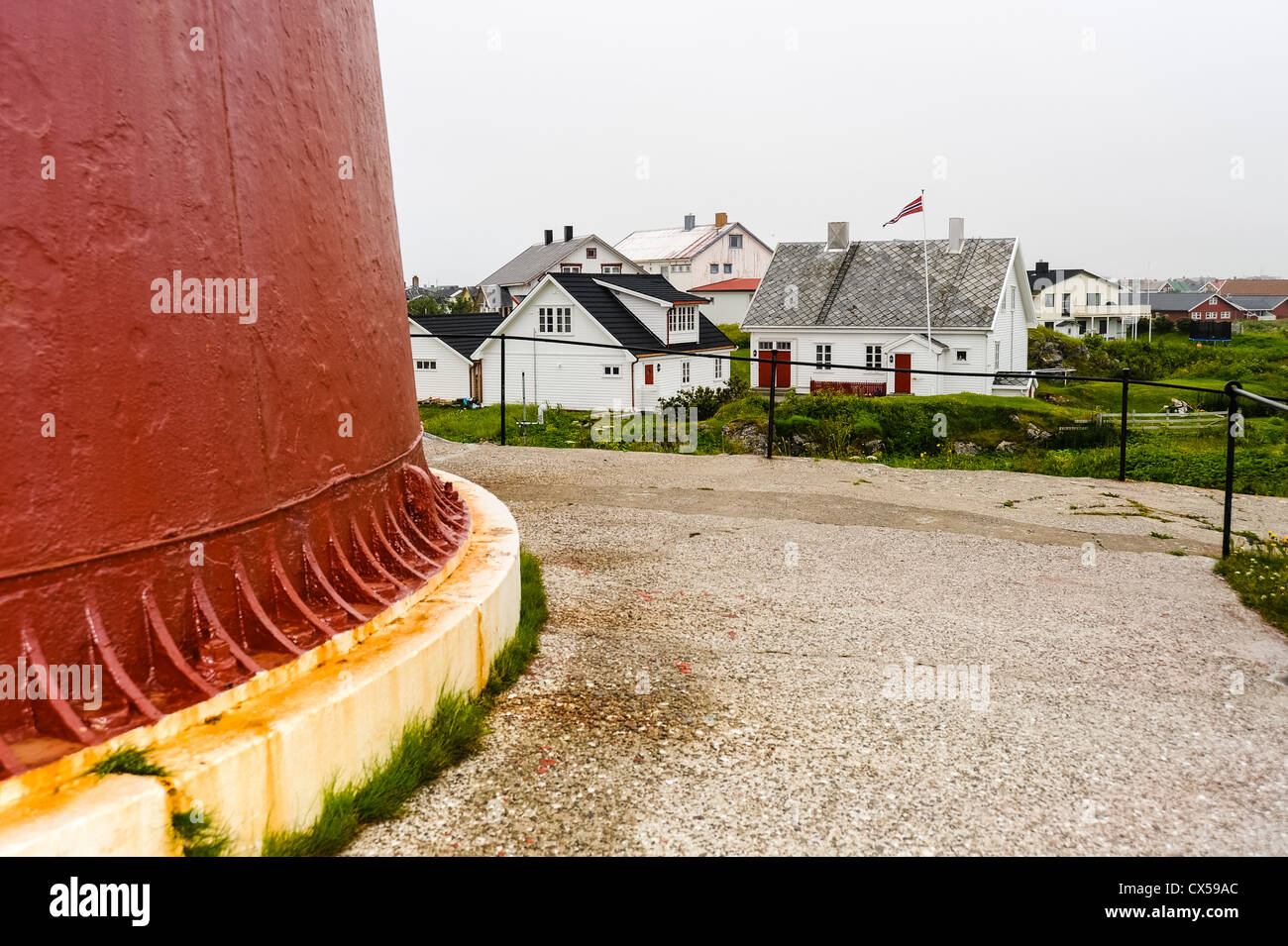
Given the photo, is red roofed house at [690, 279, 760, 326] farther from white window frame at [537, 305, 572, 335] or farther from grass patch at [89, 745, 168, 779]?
grass patch at [89, 745, 168, 779]

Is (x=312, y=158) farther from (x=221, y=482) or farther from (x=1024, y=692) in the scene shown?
(x=1024, y=692)

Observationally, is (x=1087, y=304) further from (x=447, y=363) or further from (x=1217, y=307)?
(x=447, y=363)

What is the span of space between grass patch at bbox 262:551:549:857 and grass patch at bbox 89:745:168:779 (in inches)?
14.0

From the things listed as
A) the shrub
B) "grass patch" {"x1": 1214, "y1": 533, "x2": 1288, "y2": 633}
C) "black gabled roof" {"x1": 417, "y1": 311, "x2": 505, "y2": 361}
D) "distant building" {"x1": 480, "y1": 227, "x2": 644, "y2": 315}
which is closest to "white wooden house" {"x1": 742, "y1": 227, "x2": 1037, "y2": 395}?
the shrub

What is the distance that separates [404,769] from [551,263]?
5229 cm

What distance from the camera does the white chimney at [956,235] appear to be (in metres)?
35.5

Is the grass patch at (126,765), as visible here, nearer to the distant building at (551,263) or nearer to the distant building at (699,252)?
the distant building at (551,263)

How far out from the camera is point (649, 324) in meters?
37.2

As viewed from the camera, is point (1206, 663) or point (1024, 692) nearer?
point (1024, 692)

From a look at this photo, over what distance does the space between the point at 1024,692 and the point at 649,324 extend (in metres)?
33.5

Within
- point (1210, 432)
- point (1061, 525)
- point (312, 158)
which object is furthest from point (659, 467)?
point (1210, 432)

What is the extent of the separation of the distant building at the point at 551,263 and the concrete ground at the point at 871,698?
47.7m

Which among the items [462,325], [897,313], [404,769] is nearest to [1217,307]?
[897,313]

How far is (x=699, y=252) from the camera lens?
63.2 m
